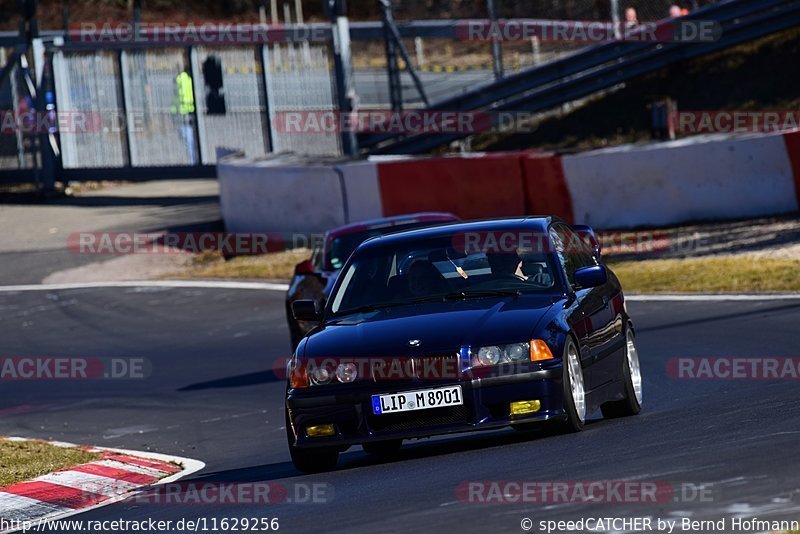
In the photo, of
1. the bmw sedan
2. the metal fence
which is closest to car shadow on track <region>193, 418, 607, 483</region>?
the bmw sedan

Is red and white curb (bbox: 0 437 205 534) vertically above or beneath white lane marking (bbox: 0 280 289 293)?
above

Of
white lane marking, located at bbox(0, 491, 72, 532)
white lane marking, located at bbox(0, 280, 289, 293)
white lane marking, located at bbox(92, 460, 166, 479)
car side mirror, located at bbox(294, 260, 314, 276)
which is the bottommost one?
white lane marking, located at bbox(0, 280, 289, 293)

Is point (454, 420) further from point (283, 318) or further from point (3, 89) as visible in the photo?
point (3, 89)

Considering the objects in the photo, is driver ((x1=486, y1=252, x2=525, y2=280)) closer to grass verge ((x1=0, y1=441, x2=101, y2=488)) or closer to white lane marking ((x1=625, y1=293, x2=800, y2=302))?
grass verge ((x1=0, y1=441, x2=101, y2=488))

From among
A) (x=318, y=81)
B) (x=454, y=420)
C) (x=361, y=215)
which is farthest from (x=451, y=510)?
(x=318, y=81)

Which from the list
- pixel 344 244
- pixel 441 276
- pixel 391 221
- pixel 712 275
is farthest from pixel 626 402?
pixel 712 275

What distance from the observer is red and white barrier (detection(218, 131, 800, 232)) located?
71.1 feet

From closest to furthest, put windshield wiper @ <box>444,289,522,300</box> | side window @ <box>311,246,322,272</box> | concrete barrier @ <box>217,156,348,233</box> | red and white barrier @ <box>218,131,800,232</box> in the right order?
windshield wiper @ <box>444,289,522,300</box> < side window @ <box>311,246,322,272</box> < red and white barrier @ <box>218,131,800,232</box> < concrete barrier @ <box>217,156,348,233</box>

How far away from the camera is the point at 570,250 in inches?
393

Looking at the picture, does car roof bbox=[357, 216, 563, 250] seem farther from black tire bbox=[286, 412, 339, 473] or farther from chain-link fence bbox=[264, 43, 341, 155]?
chain-link fence bbox=[264, 43, 341, 155]

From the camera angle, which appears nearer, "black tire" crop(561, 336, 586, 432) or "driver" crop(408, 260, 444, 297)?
"black tire" crop(561, 336, 586, 432)

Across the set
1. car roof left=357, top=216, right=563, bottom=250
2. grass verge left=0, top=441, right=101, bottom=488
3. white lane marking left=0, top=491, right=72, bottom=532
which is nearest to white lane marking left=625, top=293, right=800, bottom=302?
car roof left=357, top=216, right=563, bottom=250

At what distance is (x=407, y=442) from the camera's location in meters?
10.8

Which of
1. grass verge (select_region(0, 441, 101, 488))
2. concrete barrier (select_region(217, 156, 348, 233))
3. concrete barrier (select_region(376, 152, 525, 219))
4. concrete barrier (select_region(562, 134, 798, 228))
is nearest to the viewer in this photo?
grass verge (select_region(0, 441, 101, 488))
